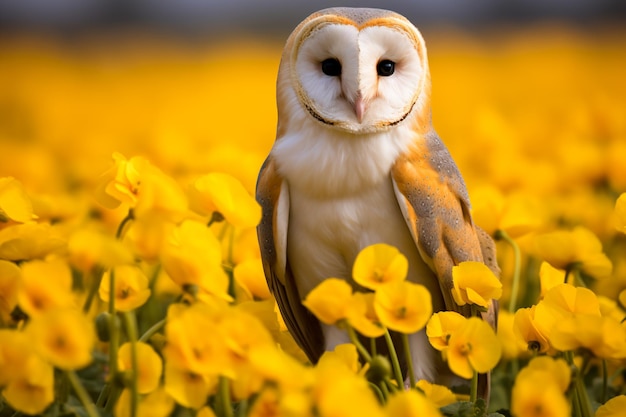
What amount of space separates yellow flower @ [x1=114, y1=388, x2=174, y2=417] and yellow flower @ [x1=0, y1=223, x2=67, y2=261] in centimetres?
17

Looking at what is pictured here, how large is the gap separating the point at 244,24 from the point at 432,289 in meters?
4.10

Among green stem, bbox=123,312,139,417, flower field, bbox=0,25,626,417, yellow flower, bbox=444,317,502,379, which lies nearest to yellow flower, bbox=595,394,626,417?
flower field, bbox=0,25,626,417

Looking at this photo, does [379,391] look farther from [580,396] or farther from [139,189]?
[139,189]

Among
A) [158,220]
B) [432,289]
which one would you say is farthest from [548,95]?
[158,220]

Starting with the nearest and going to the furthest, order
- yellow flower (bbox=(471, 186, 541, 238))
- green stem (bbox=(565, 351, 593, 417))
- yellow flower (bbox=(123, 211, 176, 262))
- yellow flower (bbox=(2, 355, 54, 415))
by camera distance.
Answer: yellow flower (bbox=(2, 355, 54, 415)) < green stem (bbox=(565, 351, 593, 417)) < yellow flower (bbox=(123, 211, 176, 262)) < yellow flower (bbox=(471, 186, 541, 238))

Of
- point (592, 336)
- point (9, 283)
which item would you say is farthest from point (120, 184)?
point (592, 336)

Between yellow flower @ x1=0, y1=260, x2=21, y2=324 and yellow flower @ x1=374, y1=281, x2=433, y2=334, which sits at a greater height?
yellow flower @ x1=374, y1=281, x2=433, y2=334

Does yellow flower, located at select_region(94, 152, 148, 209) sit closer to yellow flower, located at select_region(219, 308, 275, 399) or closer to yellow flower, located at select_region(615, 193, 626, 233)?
yellow flower, located at select_region(219, 308, 275, 399)

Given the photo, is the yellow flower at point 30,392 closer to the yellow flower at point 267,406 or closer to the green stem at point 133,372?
the green stem at point 133,372

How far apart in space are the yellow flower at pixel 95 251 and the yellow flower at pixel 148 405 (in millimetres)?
119

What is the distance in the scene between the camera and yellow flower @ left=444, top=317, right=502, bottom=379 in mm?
852

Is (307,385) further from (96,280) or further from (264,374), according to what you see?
(96,280)

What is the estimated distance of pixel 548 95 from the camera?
394 cm

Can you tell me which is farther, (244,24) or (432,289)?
(244,24)
